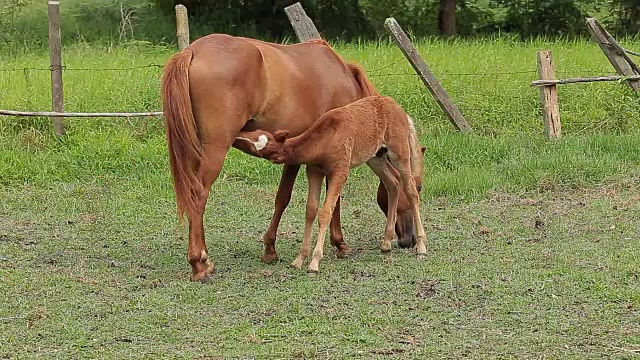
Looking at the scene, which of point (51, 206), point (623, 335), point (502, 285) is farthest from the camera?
point (51, 206)

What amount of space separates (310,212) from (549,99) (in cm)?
462

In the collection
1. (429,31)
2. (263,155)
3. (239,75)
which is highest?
(239,75)

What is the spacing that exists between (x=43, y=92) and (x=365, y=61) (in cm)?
429

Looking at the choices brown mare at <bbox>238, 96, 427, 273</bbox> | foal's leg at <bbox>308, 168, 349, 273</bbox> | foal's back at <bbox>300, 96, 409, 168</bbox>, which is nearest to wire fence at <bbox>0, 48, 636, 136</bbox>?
brown mare at <bbox>238, 96, 427, 273</bbox>

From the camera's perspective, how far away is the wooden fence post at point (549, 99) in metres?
10.3

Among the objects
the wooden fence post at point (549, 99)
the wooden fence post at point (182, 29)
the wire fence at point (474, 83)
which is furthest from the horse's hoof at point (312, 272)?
the wire fence at point (474, 83)

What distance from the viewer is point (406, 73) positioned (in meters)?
12.0

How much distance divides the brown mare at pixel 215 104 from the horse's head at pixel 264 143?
0.37 feet

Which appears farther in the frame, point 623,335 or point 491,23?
point 491,23

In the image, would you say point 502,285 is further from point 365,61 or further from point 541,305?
point 365,61

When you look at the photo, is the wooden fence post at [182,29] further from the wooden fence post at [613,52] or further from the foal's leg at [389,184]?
the wooden fence post at [613,52]

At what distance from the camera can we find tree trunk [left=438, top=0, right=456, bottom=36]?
21219 millimetres

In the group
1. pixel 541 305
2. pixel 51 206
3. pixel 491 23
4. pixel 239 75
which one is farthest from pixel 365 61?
pixel 491 23

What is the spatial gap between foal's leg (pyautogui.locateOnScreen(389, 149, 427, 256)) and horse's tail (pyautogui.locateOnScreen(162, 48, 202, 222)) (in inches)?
61.6
